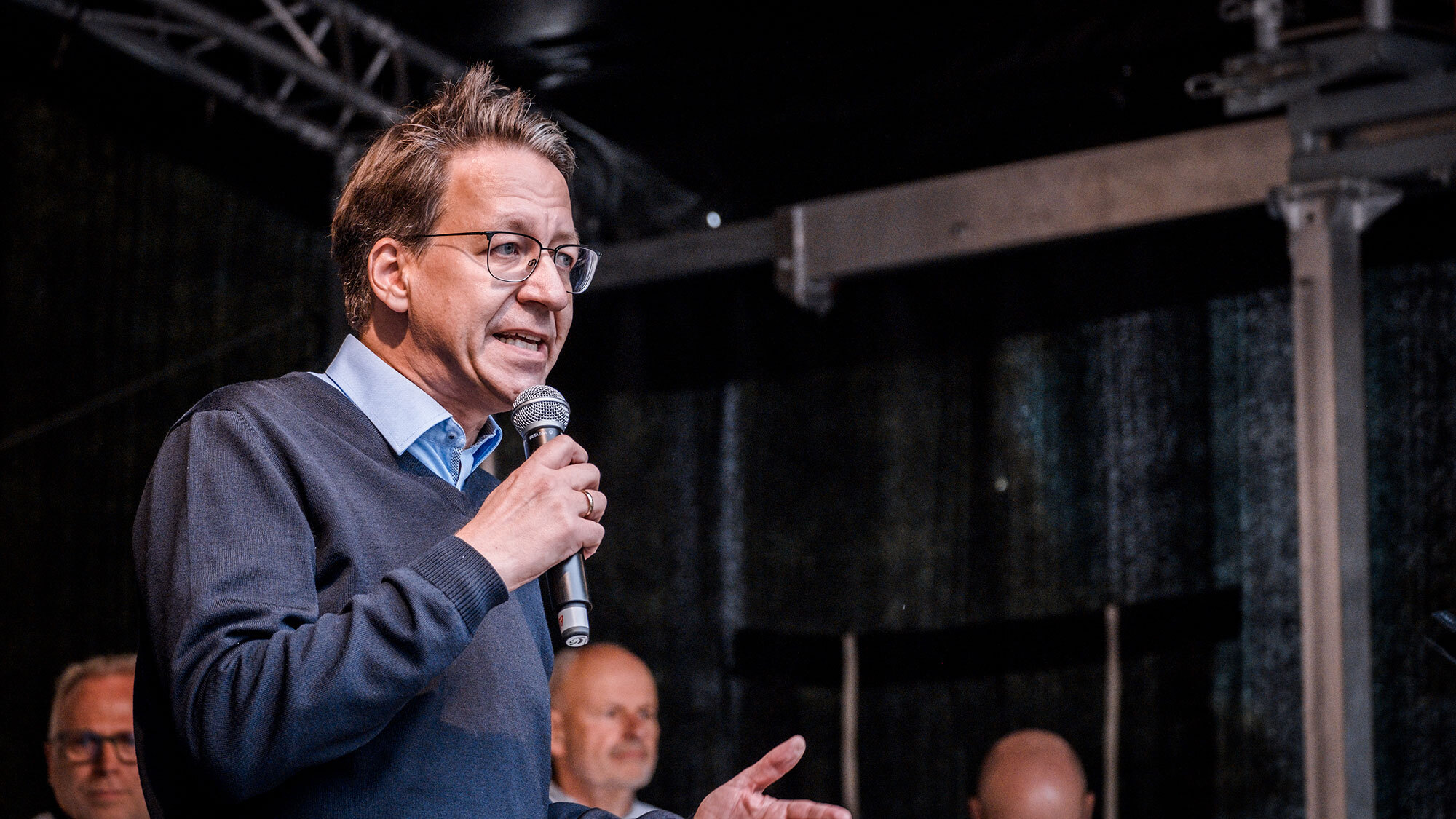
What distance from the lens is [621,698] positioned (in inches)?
160

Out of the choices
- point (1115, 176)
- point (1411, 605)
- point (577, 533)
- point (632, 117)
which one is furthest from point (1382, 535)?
point (577, 533)

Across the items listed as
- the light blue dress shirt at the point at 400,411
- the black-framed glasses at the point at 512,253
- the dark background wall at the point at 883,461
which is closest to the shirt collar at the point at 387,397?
the light blue dress shirt at the point at 400,411

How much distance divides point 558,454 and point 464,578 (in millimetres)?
161

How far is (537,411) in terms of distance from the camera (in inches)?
54.0

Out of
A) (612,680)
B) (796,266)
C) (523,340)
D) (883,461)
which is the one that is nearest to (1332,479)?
(883,461)

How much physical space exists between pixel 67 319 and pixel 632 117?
6.45ft

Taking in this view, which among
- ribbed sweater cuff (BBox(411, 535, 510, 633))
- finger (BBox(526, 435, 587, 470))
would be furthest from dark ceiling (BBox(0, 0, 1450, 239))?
ribbed sweater cuff (BBox(411, 535, 510, 633))

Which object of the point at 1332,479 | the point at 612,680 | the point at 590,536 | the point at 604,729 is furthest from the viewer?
the point at 612,680

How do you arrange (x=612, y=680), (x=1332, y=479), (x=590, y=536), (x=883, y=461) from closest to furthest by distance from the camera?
(x=590, y=536) → (x=1332, y=479) → (x=612, y=680) → (x=883, y=461)

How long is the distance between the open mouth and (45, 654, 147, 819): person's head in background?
7.79ft

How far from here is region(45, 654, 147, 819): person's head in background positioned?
3389 mm

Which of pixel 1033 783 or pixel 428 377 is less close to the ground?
pixel 428 377

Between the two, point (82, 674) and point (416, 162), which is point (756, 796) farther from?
point (82, 674)

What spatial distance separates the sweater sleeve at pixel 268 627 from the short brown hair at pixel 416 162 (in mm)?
356
